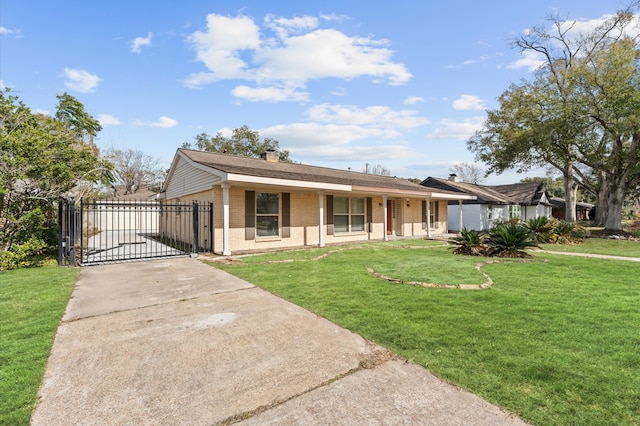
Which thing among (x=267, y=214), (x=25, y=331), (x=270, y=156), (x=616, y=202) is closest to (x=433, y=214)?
(x=270, y=156)

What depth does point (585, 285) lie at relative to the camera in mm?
6062

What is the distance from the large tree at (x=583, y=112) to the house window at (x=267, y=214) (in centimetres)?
1736

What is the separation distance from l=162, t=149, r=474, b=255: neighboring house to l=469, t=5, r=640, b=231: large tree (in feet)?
27.8

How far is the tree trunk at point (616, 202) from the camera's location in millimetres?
18922

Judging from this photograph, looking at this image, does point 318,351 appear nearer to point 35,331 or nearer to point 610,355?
point 610,355

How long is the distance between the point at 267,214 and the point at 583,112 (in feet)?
62.6

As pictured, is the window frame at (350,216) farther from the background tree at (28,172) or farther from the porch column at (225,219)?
the background tree at (28,172)

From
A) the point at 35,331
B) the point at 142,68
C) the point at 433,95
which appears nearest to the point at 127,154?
the point at 142,68

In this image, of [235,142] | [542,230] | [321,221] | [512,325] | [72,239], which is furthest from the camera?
A: [235,142]

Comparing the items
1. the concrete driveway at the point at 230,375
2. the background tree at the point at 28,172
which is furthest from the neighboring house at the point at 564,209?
the background tree at the point at 28,172

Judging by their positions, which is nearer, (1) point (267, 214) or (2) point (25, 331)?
(2) point (25, 331)

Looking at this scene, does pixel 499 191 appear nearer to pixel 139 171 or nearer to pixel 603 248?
pixel 603 248

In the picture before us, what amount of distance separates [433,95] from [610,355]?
11510mm

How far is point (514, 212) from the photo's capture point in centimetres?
2680
